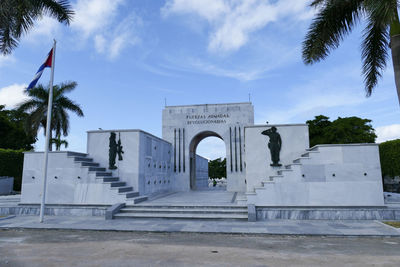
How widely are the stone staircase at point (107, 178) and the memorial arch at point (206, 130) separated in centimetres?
958

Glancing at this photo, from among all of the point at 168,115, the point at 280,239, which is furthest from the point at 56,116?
the point at 280,239

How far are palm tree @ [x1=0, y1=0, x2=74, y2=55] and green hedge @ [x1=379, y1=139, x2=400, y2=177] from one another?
2953 cm

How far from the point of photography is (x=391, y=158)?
27.1 meters

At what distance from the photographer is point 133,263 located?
6188mm

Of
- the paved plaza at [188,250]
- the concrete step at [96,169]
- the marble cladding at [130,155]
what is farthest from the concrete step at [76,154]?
the paved plaza at [188,250]

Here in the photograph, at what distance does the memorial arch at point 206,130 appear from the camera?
24.1 m

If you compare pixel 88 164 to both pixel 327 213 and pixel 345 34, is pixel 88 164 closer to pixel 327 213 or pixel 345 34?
pixel 327 213

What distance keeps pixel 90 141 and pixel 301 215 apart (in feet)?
39.3

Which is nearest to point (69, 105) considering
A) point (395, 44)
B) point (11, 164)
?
point (11, 164)

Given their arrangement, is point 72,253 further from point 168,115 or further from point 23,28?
point 168,115

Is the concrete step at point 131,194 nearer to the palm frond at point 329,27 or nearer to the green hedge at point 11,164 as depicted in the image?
the palm frond at point 329,27

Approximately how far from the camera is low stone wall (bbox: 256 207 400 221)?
11.7m

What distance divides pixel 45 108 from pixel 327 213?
86.7 ft

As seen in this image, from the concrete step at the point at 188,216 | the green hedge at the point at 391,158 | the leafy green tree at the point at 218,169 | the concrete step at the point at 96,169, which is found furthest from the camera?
the leafy green tree at the point at 218,169
